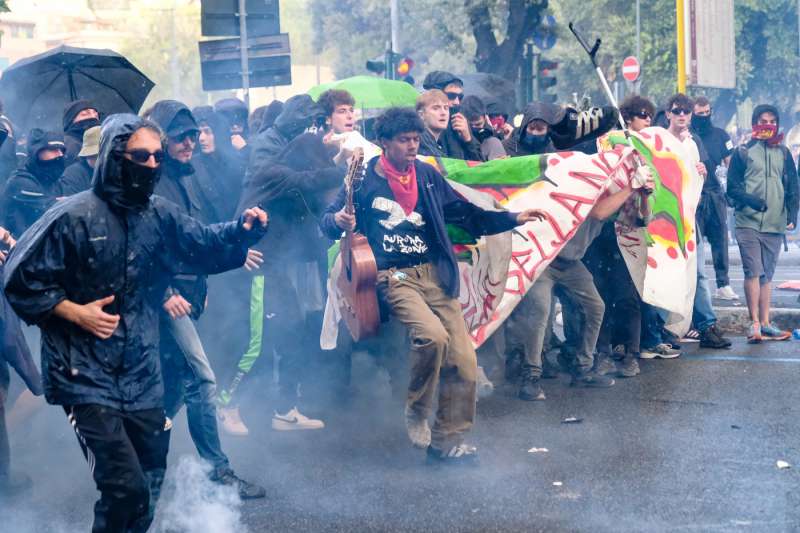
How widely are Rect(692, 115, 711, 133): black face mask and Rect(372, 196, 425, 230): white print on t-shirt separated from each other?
4.83 meters

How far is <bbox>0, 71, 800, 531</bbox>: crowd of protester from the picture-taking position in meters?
4.26

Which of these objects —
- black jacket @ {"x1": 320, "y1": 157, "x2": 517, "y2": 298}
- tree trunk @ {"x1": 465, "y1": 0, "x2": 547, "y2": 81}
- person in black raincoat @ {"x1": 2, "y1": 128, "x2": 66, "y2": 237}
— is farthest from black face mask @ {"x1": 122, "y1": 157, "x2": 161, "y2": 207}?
tree trunk @ {"x1": 465, "y1": 0, "x2": 547, "y2": 81}

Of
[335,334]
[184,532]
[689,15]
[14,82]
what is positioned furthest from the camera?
[689,15]

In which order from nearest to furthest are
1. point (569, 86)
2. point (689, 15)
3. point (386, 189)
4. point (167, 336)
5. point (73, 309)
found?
point (73, 309) < point (167, 336) < point (386, 189) < point (689, 15) < point (569, 86)

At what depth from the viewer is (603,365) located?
8602 millimetres

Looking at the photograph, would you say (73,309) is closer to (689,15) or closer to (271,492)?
(271,492)

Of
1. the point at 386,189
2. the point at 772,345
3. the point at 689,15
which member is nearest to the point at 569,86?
the point at 689,15

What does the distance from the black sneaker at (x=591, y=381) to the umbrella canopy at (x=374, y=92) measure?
4736 millimetres

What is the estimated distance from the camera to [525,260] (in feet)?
26.0

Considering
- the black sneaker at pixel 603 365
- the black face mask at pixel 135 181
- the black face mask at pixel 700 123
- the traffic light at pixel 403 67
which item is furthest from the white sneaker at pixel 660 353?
the traffic light at pixel 403 67

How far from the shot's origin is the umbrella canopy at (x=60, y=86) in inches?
361

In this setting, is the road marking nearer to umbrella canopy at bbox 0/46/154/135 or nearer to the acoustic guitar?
the acoustic guitar

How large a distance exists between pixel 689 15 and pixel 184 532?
10254mm

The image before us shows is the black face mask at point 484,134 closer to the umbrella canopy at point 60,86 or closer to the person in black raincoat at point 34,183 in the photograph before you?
the umbrella canopy at point 60,86
